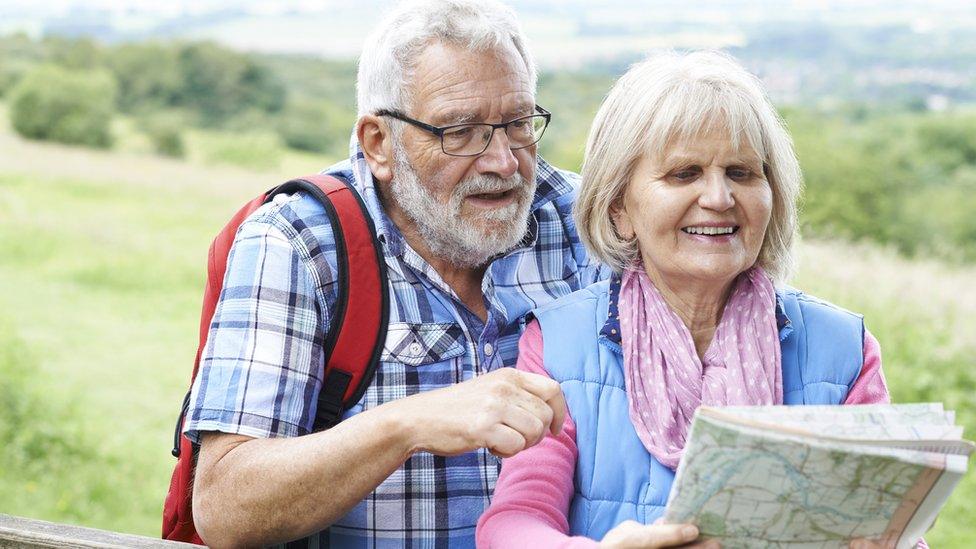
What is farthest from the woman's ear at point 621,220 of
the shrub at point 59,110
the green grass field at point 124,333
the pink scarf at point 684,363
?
the shrub at point 59,110

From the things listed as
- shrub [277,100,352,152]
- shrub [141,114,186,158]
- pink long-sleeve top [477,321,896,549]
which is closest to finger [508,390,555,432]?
pink long-sleeve top [477,321,896,549]

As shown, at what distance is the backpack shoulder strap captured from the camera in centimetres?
215

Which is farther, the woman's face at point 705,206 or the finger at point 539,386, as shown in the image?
the woman's face at point 705,206

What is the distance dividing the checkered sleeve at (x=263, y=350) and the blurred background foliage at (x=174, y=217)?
27.1 inches

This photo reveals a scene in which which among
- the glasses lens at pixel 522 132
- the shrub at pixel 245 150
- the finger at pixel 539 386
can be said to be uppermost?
the glasses lens at pixel 522 132

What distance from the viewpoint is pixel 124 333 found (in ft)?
40.4

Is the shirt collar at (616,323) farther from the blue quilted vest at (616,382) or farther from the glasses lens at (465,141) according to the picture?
the glasses lens at (465,141)

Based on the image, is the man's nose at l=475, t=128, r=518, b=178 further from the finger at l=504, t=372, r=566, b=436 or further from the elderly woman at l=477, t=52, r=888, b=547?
the finger at l=504, t=372, r=566, b=436

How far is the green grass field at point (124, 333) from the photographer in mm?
7066

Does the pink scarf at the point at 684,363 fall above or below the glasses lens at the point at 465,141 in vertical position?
below

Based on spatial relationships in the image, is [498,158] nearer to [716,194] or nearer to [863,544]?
[716,194]

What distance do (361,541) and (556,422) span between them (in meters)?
0.69

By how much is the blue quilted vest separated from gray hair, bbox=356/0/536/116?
709 millimetres

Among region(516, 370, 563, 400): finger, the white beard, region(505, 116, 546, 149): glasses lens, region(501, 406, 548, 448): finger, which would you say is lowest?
region(501, 406, 548, 448): finger
